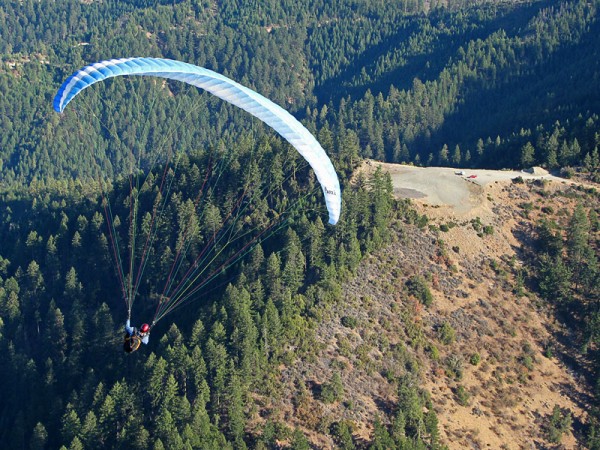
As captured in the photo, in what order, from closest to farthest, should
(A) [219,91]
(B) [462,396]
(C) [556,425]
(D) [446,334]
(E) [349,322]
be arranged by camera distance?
1. (A) [219,91]
2. (B) [462,396]
3. (E) [349,322]
4. (C) [556,425]
5. (D) [446,334]

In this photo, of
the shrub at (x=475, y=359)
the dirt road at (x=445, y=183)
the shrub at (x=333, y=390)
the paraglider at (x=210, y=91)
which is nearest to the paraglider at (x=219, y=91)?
the paraglider at (x=210, y=91)

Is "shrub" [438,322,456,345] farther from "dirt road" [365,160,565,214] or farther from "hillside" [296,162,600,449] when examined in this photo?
"dirt road" [365,160,565,214]

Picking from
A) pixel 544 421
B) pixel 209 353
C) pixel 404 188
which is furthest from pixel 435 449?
pixel 404 188

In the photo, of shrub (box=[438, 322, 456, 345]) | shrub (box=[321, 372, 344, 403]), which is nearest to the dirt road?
shrub (box=[438, 322, 456, 345])

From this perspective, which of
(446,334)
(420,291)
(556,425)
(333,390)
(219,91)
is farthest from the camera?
(420,291)

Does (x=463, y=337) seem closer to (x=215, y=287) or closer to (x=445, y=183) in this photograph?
(x=445, y=183)

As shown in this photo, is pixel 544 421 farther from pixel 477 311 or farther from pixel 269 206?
pixel 269 206

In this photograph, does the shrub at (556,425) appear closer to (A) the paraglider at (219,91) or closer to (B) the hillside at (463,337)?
(B) the hillside at (463,337)

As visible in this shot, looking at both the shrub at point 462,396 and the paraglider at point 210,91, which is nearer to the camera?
the paraglider at point 210,91

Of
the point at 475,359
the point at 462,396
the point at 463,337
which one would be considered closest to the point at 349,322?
the point at 462,396

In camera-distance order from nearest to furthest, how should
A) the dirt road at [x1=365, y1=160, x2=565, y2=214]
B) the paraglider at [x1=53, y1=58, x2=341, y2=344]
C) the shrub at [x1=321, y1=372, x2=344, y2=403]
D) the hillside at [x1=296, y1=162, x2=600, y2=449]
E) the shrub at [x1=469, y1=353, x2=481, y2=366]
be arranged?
the paraglider at [x1=53, y1=58, x2=341, y2=344]
the shrub at [x1=321, y1=372, x2=344, y2=403]
the hillside at [x1=296, y1=162, x2=600, y2=449]
the shrub at [x1=469, y1=353, x2=481, y2=366]
the dirt road at [x1=365, y1=160, x2=565, y2=214]

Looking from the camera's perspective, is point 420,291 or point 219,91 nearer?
point 219,91

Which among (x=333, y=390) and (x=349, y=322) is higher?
(x=349, y=322)
